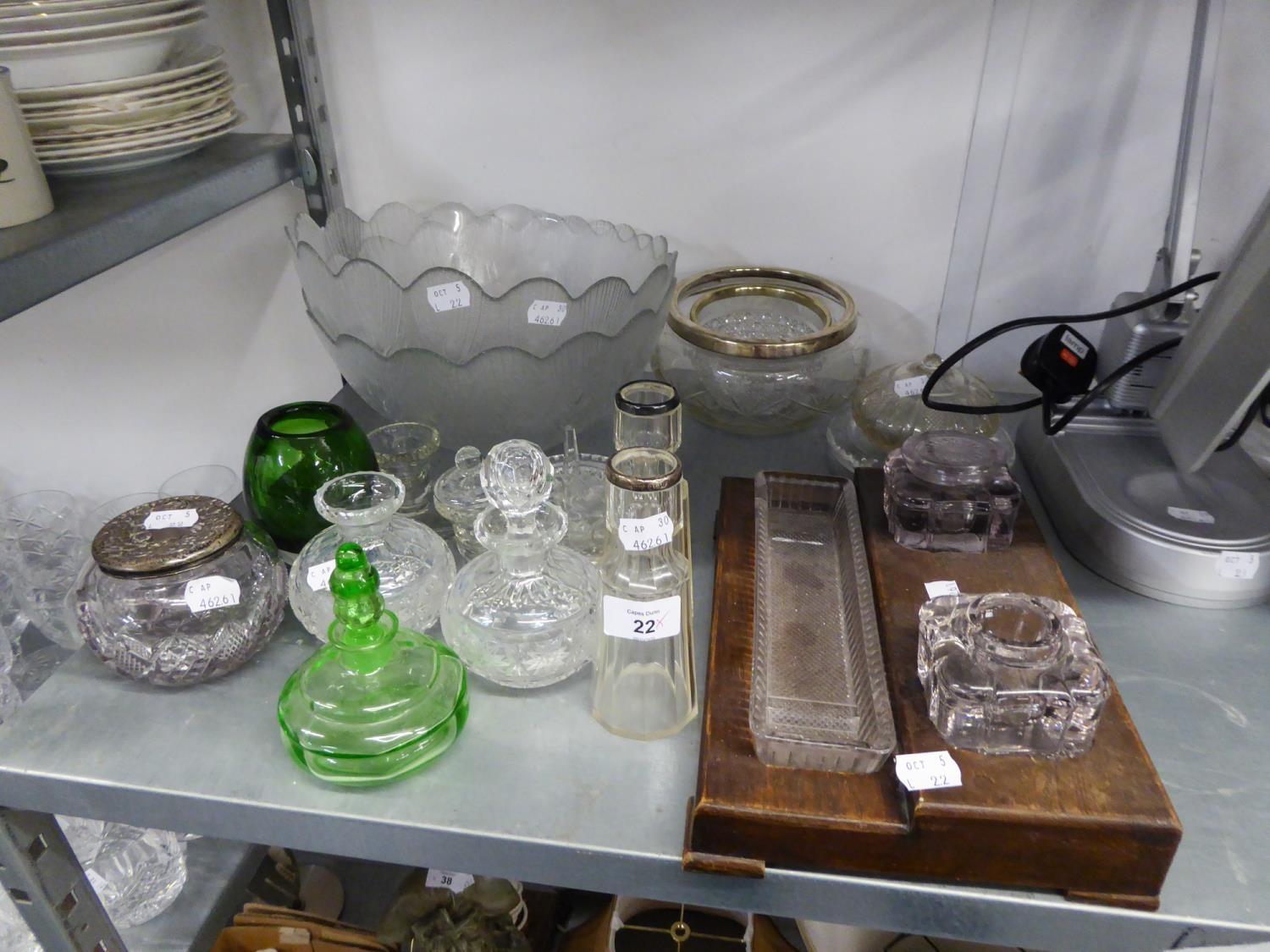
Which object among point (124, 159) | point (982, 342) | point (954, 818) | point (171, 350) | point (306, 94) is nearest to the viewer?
point (954, 818)

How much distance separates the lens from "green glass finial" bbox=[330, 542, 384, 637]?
57 centimetres

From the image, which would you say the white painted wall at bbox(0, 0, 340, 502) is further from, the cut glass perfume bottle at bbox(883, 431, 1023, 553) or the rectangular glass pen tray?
the cut glass perfume bottle at bbox(883, 431, 1023, 553)

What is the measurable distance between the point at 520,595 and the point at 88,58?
20.6 inches

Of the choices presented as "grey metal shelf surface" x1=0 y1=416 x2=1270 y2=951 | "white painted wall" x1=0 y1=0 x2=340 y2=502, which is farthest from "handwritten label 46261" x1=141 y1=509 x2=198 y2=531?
"white painted wall" x1=0 y1=0 x2=340 y2=502

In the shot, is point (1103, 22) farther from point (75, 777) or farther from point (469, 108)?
point (75, 777)

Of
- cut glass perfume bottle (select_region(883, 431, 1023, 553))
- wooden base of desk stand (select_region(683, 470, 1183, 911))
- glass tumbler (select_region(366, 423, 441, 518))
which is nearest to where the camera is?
wooden base of desk stand (select_region(683, 470, 1183, 911))

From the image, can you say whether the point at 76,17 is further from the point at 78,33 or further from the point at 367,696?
the point at 367,696

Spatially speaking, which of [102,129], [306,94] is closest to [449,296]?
[102,129]

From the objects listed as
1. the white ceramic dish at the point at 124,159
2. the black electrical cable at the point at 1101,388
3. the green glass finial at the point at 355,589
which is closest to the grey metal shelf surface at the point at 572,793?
the green glass finial at the point at 355,589

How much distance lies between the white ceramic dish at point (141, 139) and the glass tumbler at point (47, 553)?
0.44 m

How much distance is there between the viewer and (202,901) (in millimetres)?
990

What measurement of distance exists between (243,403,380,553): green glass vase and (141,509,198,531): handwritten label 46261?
3.0 inches

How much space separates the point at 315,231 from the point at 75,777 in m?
0.55

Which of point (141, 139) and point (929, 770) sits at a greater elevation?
point (141, 139)
